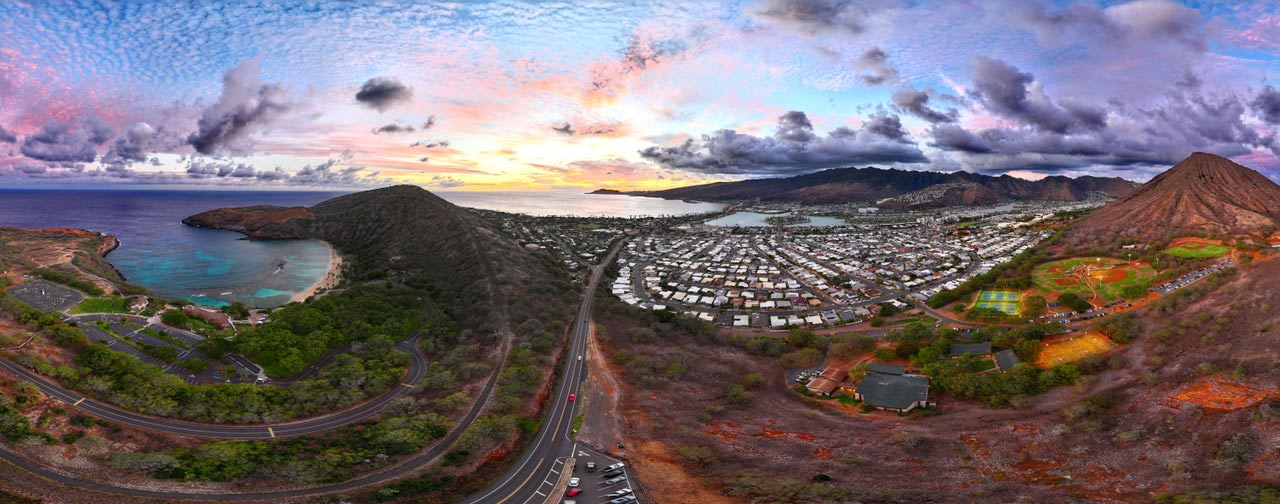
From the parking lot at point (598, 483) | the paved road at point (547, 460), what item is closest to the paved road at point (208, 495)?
the paved road at point (547, 460)

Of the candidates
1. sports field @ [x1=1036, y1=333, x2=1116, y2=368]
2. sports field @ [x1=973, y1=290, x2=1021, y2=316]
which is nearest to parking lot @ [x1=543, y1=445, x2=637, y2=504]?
sports field @ [x1=1036, y1=333, x2=1116, y2=368]

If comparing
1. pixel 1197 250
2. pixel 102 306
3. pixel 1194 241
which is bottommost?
pixel 102 306

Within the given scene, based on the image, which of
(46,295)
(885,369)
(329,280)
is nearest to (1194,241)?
(885,369)

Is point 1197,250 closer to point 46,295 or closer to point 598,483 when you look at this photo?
point 598,483

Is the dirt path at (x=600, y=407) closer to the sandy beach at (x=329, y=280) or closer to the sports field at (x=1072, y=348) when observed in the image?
the sports field at (x=1072, y=348)

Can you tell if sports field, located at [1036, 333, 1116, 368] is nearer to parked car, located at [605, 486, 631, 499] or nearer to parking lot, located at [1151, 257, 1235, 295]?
parking lot, located at [1151, 257, 1235, 295]

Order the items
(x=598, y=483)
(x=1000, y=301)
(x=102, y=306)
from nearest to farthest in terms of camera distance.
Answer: (x=598, y=483) → (x=102, y=306) → (x=1000, y=301)
